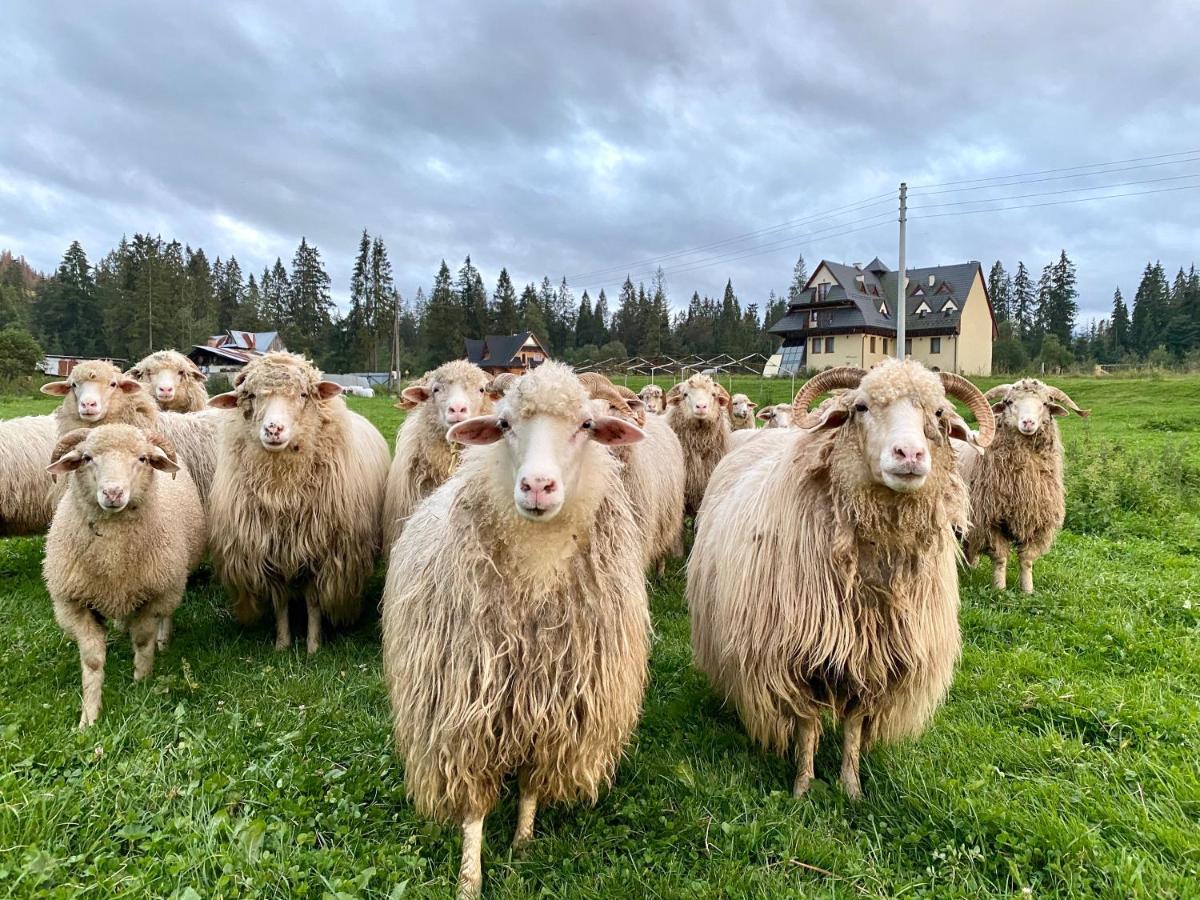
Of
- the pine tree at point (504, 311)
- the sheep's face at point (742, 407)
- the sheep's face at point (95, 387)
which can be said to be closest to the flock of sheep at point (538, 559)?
the sheep's face at point (95, 387)

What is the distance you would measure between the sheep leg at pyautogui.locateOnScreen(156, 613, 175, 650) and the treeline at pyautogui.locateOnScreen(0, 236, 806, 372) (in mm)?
41466

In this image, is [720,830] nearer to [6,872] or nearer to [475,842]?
[475,842]

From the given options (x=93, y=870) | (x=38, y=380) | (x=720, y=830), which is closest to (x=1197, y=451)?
(x=720, y=830)

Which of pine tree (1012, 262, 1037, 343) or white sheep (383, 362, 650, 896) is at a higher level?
pine tree (1012, 262, 1037, 343)

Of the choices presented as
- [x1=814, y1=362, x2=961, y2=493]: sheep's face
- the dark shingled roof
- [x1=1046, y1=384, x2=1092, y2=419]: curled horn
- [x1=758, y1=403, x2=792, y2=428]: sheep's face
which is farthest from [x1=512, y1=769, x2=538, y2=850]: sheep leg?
the dark shingled roof

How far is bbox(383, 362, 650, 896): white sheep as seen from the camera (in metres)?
2.63

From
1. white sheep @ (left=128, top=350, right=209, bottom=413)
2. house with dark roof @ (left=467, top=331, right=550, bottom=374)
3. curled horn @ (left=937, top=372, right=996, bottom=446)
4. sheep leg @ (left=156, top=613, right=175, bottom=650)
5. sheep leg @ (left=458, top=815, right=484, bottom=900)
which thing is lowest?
sheep leg @ (left=458, top=815, right=484, bottom=900)

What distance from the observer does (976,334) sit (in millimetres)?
43438

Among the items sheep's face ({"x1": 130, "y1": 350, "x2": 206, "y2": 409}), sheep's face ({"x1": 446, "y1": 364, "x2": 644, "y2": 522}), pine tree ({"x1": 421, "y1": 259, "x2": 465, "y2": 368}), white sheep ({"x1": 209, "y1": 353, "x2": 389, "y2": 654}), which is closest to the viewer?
sheep's face ({"x1": 446, "y1": 364, "x2": 644, "y2": 522})

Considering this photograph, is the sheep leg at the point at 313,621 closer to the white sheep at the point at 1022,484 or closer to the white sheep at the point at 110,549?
the white sheep at the point at 110,549

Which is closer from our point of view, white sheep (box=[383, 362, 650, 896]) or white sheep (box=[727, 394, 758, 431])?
white sheep (box=[383, 362, 650, 896])

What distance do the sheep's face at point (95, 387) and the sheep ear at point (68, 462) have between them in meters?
2.02

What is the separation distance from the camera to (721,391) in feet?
26.5

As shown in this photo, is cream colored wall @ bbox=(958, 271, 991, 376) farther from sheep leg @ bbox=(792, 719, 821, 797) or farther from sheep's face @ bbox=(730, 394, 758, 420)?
sheep leg @ bbox=(792, 719, 821, 797)
